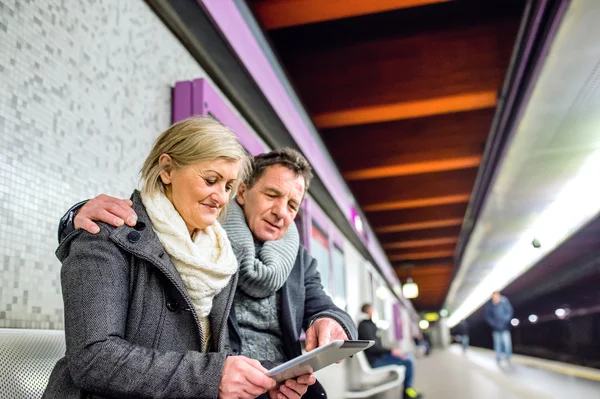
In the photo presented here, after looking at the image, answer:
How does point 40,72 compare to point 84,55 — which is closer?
point 40,72

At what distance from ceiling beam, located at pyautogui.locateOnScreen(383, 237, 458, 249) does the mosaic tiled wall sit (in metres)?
11.1

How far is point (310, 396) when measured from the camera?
153 centimetres

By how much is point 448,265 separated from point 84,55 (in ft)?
53.1

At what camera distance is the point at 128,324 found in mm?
1101

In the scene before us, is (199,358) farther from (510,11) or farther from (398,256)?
(398,256)

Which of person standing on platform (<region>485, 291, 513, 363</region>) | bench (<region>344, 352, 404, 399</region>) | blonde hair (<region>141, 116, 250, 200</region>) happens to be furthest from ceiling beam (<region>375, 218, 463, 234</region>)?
blonde hair (<region>141, 116, 250, 200</region>)

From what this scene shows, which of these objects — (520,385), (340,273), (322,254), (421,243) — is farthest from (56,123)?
(421,243)

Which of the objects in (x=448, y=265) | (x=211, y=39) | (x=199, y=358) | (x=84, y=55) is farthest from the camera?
(x=448, y=265)

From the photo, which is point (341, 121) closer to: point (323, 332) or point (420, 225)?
point (323, 332)

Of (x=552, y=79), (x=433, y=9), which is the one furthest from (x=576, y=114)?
(x=433, y=9)

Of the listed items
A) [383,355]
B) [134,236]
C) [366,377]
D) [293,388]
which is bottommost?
[366,377]

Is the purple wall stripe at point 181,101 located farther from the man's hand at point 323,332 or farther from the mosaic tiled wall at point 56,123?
the man's hand at point 323,332

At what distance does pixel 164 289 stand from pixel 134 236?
0.14 metres

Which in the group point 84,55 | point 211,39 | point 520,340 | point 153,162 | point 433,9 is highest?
point 433,9
